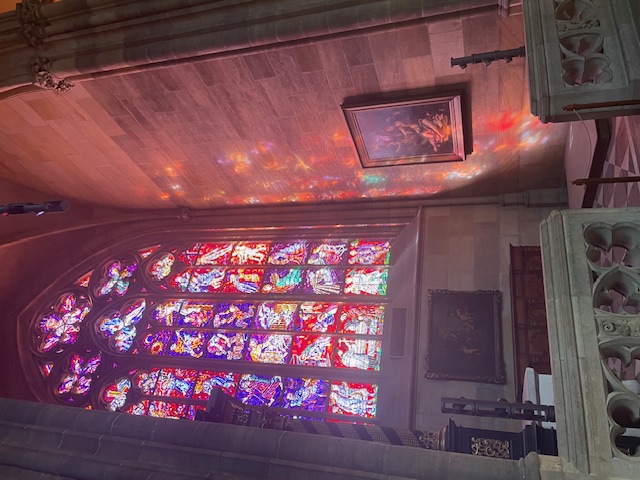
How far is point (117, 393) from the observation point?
32.0 ft

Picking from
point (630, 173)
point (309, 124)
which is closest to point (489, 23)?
point (630, 173)

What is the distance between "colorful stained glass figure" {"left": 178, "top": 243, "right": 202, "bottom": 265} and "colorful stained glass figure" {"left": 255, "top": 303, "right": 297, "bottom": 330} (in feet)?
7.73

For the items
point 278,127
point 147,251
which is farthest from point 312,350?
point 147,251

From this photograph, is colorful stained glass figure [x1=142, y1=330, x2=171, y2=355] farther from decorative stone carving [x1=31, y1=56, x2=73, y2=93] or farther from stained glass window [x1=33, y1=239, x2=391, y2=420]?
decorative stone carving [x1=31, y1=56, x2=73, y2=93]

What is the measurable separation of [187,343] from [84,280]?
373cm

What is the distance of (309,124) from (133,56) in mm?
2779

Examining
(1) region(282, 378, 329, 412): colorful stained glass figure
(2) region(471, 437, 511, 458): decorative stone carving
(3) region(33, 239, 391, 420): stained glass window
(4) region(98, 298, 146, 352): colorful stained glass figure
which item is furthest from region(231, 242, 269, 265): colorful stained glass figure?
(2) region(471, 437, 511, 458): decorative stone carving

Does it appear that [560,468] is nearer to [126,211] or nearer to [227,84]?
[227,84]

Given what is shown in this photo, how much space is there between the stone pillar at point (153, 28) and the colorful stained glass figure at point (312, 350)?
4.94 m

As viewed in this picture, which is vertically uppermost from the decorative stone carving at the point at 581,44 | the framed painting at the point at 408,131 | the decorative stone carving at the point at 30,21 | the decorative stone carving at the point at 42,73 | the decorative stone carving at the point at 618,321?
the decorative stone carving at the point at 30,21

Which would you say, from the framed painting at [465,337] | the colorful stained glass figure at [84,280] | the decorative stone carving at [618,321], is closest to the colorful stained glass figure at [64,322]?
the colorful stained glass figure at [84,280]

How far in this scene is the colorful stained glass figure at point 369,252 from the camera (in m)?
9.72

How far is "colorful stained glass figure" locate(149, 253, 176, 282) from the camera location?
11.3 meters

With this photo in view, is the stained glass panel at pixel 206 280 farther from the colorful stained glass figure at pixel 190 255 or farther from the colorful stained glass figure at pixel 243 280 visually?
the colorful stained glass figure at pixel 190 255
